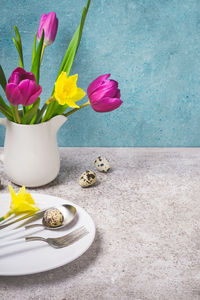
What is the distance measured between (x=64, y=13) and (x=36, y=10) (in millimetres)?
69

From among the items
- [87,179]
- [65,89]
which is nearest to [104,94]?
[65,89]

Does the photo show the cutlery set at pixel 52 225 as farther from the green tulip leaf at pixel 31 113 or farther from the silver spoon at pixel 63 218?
the green tulip leaf at pixel 31 113

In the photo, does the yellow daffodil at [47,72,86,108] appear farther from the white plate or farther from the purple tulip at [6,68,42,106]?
the white plate

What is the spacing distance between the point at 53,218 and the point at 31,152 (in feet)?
0.60

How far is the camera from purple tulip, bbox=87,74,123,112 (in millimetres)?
716

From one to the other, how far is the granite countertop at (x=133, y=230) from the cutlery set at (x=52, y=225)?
3cm

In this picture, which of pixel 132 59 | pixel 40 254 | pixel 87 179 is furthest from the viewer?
pixel 132 59

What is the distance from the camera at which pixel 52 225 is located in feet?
2.05

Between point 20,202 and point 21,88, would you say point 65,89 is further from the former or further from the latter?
point 20,202

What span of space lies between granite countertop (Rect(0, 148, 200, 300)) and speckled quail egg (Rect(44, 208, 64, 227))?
0.07m

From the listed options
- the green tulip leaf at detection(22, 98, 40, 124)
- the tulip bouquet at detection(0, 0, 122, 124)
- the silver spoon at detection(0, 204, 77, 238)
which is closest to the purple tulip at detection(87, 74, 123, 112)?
the tulip bouquet at detection(0, 0, 122, 124)

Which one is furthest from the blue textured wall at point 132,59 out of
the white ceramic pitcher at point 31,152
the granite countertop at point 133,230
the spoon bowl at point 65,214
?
the spoon bowl at point 65,214

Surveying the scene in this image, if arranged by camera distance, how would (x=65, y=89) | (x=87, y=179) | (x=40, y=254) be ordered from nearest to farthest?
(x=40, y=254) → (x=65, y=89) → (x=87, y=179)

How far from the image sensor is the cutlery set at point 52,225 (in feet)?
1.91
